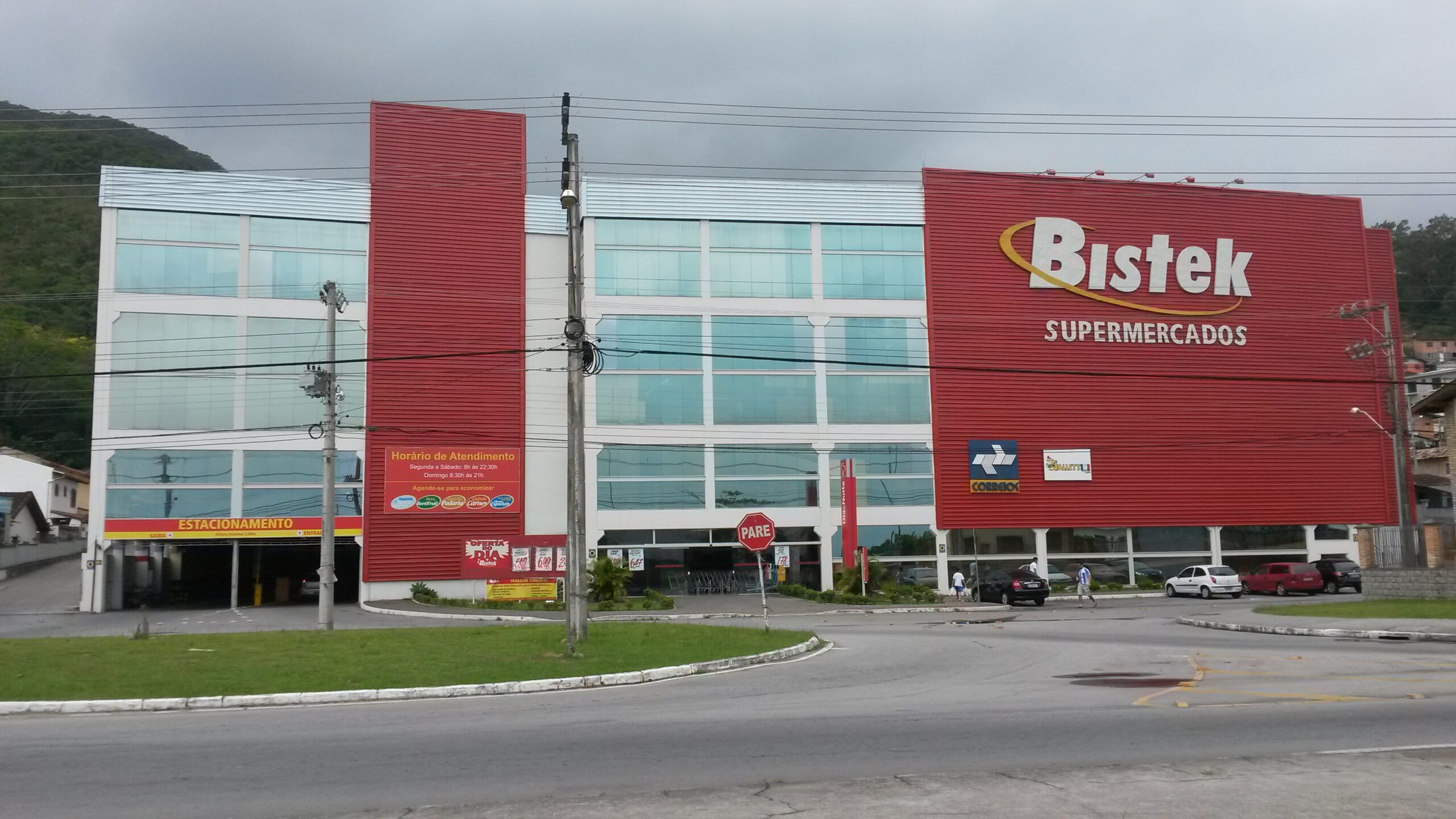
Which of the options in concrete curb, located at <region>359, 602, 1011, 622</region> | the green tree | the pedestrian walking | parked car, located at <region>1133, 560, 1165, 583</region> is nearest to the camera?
concrete curb, located at <region>359, 602, 1011, 622</region>

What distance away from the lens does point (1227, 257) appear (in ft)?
182

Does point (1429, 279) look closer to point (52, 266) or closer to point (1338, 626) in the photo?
point (1338, 626)

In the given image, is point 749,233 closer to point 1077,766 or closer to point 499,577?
point 499,577

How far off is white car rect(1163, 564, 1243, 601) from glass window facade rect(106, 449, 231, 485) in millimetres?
40975

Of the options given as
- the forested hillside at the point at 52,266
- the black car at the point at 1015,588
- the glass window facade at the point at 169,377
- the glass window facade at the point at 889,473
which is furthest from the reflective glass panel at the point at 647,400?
the forested hillside at the point at 52,266

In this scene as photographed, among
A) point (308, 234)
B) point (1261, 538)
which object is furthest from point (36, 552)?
point (1261, 538)

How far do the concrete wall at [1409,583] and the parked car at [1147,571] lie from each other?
53.7 feet

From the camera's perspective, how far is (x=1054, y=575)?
2037 inches

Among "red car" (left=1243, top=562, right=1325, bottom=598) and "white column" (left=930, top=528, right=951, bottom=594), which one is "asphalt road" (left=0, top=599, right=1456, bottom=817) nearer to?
"red car" (left=1243, top=562, right=1325, bottom=598)

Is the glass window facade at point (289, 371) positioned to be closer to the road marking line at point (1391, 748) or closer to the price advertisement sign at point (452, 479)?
the price advertisement sign at point (452, 479)

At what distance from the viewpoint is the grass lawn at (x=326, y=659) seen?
14.7 meters

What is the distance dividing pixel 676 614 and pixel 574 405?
20751mm

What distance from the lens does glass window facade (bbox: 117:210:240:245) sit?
4569cm

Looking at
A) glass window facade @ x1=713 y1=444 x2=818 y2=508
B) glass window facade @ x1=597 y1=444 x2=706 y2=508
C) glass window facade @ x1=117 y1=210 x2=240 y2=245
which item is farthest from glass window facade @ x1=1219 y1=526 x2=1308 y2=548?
glass window facade @ x1=117 y1=210 x2=240 y2=245
